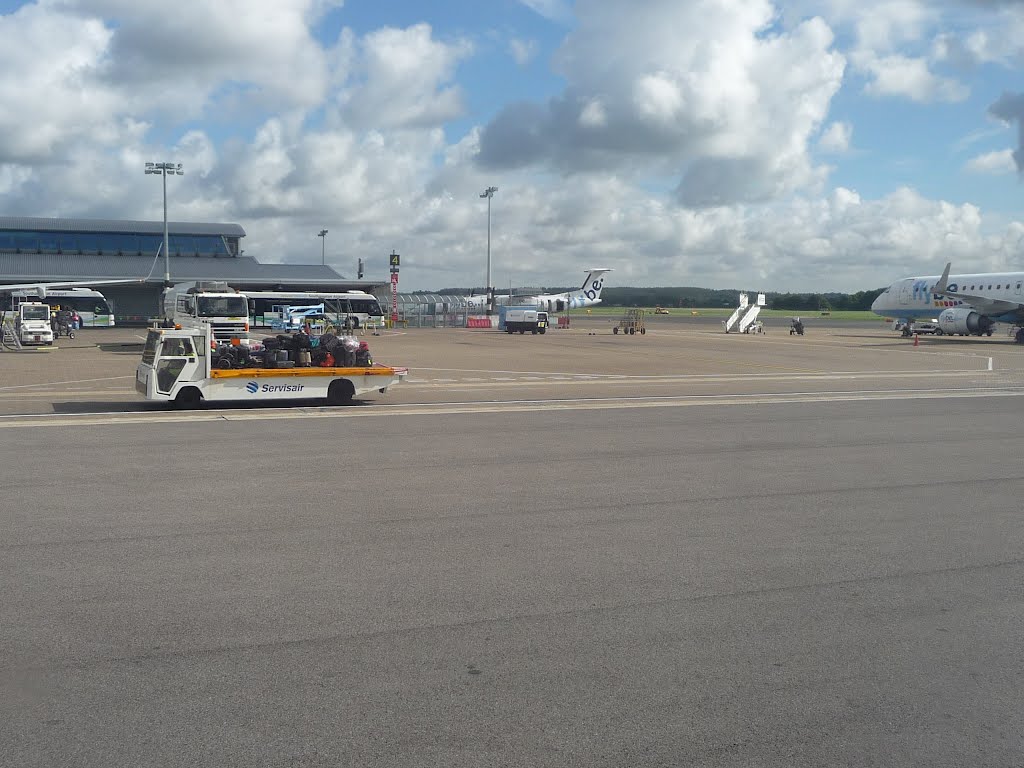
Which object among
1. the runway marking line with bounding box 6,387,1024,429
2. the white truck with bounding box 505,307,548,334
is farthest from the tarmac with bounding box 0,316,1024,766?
the white truck with bounding box 505,307,548,334

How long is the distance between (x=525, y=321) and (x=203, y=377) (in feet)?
160

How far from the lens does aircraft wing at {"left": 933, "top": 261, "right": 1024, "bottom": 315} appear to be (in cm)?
5144

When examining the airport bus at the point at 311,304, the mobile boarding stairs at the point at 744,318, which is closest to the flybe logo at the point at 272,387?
the airport bus at the point at 311,304

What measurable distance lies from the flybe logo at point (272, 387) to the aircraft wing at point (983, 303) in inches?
1616

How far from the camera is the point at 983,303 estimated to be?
52.2m

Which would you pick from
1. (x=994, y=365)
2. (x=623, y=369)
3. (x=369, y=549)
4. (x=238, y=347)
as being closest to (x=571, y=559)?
(x=369, y=549)

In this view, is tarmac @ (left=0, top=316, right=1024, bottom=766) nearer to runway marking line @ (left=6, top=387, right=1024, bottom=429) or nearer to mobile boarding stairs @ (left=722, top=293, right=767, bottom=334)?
runway marking line @ (left=6, top=387, right=1024, bottom=429)

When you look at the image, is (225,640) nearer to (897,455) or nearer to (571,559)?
(571,559)

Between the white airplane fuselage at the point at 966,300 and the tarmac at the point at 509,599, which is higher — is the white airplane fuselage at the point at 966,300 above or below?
above

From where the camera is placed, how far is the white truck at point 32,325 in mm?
41188

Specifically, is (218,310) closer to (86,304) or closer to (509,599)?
(86,304)

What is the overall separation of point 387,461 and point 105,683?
25.2ft

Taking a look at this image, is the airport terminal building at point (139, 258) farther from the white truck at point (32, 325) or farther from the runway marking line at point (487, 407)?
the runway marking line at point (487, 407)

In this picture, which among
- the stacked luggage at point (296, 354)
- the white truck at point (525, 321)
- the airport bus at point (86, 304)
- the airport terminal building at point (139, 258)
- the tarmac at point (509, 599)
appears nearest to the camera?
the tarmac at point (509, 599)
